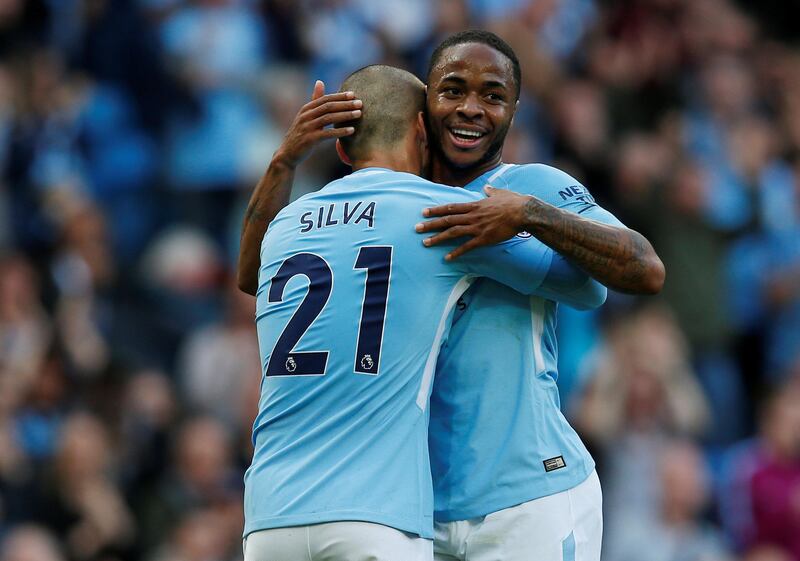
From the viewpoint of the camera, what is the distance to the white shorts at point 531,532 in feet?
17.6

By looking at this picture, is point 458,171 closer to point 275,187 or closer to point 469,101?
point 469,101

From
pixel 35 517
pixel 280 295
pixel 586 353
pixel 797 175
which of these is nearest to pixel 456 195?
pixel 280 295

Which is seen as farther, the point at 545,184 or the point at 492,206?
the point at 545,184

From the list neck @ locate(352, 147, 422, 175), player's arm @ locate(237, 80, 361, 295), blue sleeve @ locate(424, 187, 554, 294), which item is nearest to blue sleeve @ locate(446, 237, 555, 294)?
blue sleeve @ locate(424, 187, 554, 294)

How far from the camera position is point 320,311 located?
5273 mm

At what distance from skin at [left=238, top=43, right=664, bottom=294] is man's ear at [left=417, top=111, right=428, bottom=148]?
4 cm

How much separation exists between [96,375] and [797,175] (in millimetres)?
6703

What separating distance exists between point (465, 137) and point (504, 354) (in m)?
0.84

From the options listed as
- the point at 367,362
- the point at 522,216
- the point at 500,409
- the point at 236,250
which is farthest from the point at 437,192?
the point at 236,250

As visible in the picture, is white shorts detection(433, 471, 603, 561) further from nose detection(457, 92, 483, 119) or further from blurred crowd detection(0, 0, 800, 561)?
blurred crowd detection(0, 0, 800, 561)

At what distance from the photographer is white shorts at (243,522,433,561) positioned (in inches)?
196

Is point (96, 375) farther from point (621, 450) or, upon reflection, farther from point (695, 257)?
point (695, 257)

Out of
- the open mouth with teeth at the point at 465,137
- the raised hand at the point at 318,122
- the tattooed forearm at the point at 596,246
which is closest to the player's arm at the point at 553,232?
the tattooed forearm at the point at 596,246

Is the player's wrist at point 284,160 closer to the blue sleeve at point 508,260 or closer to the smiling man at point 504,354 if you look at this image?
the smiling man at point 504,354
